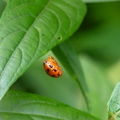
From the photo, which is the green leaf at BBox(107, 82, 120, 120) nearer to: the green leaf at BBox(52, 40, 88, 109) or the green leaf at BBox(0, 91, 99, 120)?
the green leaf at BBox(0, 91, 99, 120)

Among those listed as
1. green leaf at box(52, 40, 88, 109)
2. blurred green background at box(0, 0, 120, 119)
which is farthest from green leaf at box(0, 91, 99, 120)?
blurred green background at box(0, 0, 120, 119)

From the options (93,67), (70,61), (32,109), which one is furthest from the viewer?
(93,67)

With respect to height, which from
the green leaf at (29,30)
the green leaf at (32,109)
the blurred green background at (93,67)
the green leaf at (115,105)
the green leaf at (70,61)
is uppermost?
the green leaf at (29,30)

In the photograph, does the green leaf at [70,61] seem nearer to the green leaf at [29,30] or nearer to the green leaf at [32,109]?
the green leaf at [29,30]

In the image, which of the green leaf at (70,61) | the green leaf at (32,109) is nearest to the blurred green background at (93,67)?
the green leaf at (70,61)

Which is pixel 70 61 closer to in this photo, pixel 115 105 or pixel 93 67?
pixel 115 105

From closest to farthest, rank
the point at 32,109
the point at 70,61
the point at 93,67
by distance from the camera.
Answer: the point at 32,109
the point at 70,61
the point at 93,67

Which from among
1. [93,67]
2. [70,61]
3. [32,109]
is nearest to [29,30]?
[32,109]
